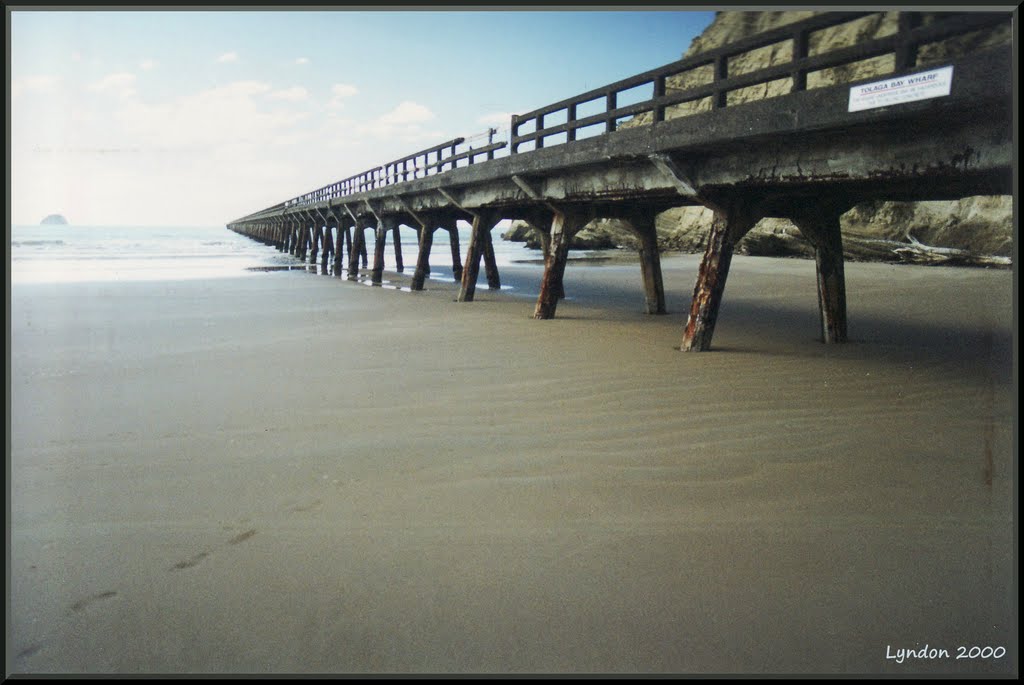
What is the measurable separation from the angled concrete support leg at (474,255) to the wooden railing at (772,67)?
3747mm

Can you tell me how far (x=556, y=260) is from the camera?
9.88 meters

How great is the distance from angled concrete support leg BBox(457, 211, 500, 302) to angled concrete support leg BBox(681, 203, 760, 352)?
623 centimetres

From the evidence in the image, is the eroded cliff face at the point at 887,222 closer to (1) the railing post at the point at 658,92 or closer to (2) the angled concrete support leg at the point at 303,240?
(1) the railing post at the point at 658,92

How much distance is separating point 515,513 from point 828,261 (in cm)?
583

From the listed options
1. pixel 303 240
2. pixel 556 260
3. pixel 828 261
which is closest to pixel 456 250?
pixel 556 260

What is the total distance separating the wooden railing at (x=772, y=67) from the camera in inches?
161

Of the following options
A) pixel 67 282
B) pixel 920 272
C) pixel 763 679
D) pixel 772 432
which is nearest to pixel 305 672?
pixel 763 679

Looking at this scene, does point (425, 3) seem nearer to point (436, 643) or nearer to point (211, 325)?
point (436, 643)

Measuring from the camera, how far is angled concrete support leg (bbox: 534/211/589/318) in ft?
32.1

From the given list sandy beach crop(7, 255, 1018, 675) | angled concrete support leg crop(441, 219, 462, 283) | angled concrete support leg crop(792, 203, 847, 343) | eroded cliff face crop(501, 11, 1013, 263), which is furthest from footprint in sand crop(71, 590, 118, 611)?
angled concrete support leg crop(441, 219, 462, 283)

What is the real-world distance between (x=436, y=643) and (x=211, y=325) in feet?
26.7

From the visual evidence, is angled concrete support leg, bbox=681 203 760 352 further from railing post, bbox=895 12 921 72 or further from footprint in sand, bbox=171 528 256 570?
footprint in sand, bbox=171 528 256 570

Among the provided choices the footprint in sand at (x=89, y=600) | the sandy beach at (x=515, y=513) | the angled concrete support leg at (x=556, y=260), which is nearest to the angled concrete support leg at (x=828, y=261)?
the sandy beach at (x=515, y=513)

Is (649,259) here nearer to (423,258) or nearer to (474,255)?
(474,255)
